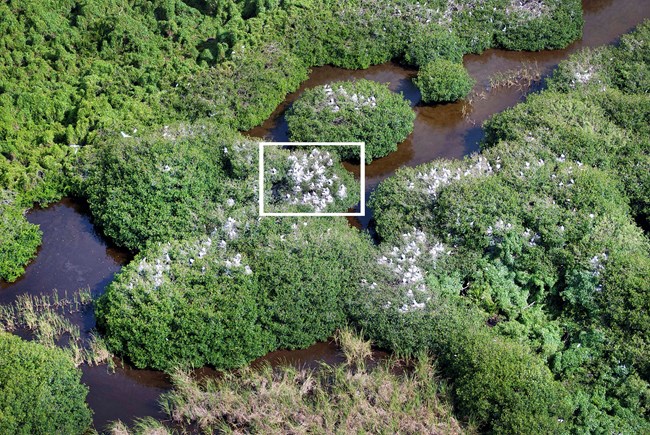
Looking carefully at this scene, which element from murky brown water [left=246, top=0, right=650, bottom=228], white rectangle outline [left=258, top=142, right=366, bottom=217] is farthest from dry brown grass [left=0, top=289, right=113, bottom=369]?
murky brown water [left=246, top=0, right=650, bottom=228]

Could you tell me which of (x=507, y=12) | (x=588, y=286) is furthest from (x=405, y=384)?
(x=507, y=12)

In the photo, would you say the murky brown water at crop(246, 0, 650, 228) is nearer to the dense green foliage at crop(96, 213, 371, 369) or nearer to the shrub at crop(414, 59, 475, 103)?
the shrub at crop(414, 59, 475, 103)

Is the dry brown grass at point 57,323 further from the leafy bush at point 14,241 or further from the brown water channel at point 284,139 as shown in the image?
the leafy bush at point 14,241

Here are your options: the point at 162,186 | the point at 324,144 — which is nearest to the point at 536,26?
the point at 324,144

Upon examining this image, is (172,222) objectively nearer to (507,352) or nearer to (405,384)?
(405,384)

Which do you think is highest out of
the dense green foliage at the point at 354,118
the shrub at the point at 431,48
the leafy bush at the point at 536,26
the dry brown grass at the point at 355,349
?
the leafy bush at the point at 536,26

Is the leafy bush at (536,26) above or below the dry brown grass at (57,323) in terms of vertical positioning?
above

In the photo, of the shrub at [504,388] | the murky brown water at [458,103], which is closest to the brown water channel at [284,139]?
the murky brown water at [458,103]
